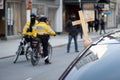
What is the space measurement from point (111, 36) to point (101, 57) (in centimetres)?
52

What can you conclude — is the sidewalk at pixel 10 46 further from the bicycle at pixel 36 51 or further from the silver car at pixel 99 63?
the silver car at pixel 99 63

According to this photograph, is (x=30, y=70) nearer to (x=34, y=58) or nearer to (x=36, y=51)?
(x=34, y=58)

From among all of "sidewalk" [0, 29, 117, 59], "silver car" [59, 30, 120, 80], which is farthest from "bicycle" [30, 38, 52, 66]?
"silver car" [59, 30, 120, 80]

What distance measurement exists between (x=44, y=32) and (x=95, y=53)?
11.4 meters

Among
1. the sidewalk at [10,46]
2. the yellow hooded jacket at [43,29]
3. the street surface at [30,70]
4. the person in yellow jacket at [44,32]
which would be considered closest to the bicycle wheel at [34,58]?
the street surface at [30,70]

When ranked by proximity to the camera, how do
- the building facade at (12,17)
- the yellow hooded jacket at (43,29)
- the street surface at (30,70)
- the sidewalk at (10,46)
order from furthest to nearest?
1. the building facade at (12,17)
2. the sidewalk at (10,46)
3. the yellow hooded jacket at (43,29)
4. the street surface at (30,70)

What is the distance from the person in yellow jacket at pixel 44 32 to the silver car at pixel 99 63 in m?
11.0

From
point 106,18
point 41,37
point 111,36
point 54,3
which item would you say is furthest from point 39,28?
point 106,18

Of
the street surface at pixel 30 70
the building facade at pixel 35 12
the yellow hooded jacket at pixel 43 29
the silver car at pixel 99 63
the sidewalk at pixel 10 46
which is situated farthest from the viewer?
the building facade at pixel 35 12

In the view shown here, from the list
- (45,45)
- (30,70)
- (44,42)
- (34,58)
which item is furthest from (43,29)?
(30,70)

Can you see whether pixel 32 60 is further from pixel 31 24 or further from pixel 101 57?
pixel 101 57

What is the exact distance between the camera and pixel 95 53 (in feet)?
13.9

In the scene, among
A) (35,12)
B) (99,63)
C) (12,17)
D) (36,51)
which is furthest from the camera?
(35,12)

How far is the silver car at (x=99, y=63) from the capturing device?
3.85 metres
